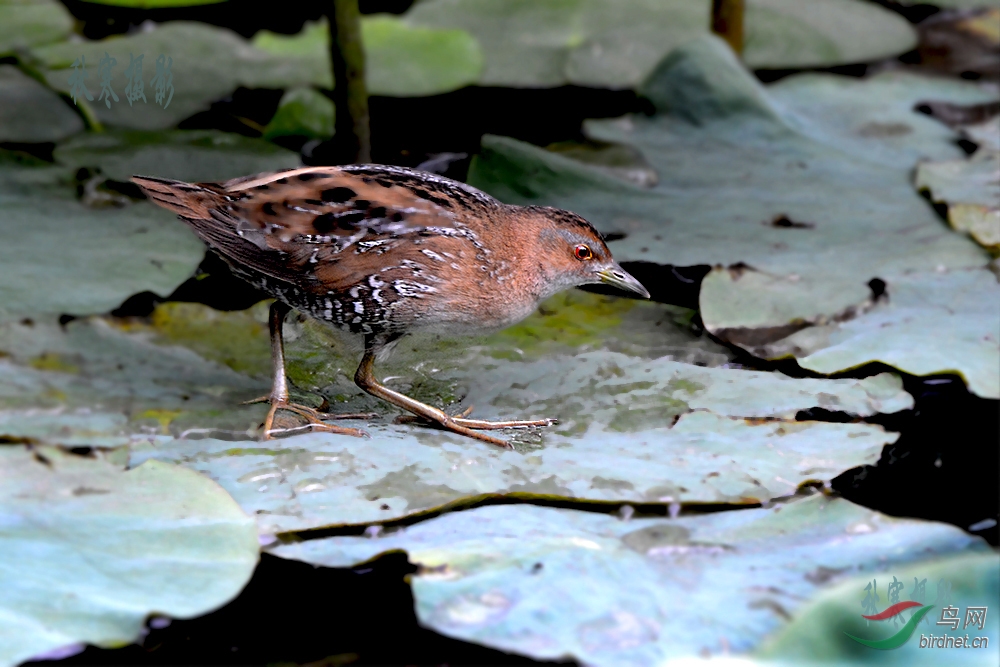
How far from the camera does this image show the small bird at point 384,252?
4195 millimetres

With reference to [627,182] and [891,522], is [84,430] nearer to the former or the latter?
[891,522]

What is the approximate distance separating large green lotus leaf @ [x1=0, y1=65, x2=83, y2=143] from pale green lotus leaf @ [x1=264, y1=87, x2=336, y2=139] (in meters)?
1.15

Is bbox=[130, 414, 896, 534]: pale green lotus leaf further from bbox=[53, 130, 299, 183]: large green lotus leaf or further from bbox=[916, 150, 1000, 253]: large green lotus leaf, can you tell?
bbox=[53, 130, 299, 183]: large green lotus leaf

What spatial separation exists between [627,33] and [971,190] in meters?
3.01

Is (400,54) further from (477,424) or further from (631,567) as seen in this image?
(631,567)

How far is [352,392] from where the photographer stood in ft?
15.4

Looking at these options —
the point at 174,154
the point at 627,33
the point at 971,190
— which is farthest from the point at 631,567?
the point at 627,33

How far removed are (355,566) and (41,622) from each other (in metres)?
0.87

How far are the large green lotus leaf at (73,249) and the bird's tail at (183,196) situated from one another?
1.89 feet

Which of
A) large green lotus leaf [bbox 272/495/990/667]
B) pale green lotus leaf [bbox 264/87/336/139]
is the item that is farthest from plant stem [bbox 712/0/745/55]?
large green lotus leaf [bbox 272/495/990/667]

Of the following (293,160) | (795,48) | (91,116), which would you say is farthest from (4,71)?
(795,48)

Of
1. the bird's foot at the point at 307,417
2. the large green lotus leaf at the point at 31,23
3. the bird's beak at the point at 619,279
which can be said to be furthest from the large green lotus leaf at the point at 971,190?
the large green lotus leaf at the point at 31,23

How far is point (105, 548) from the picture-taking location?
3193 millimetres

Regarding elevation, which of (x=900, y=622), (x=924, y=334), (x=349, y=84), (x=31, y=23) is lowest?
(x=900, y=622)
